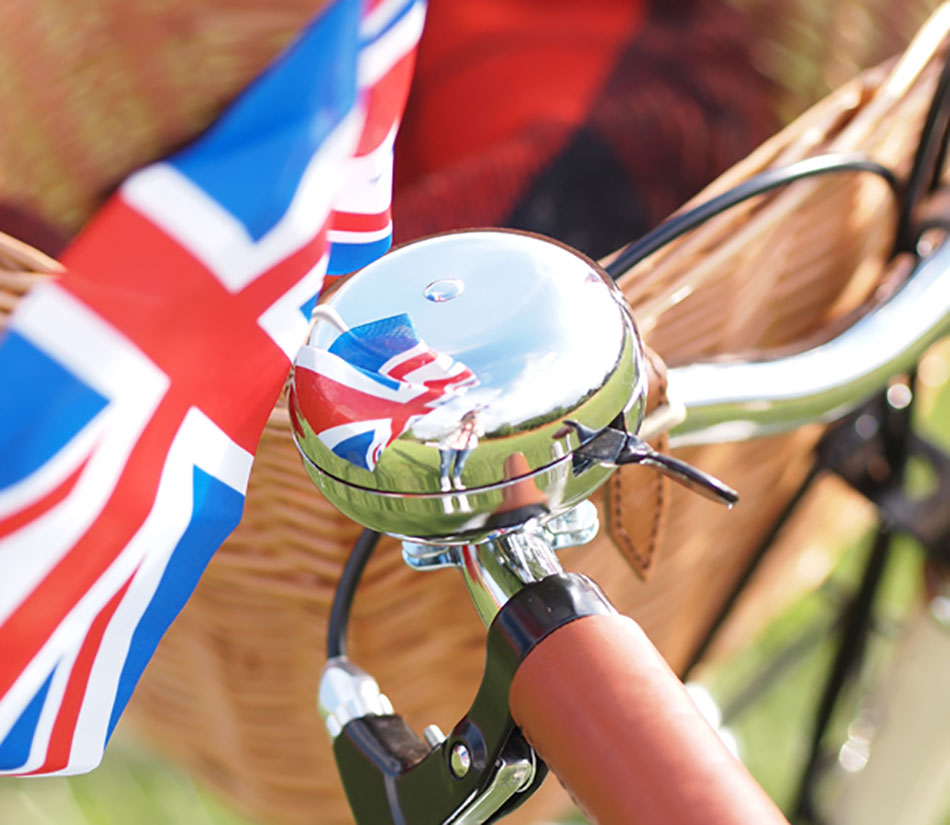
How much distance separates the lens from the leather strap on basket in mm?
375

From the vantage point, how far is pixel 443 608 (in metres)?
0.45

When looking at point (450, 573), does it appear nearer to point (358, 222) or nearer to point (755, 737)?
point (358, 222)

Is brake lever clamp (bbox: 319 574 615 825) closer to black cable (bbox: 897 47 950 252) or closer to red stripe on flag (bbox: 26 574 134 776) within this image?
red stripe on flag (bbox: 26 574 134 776)

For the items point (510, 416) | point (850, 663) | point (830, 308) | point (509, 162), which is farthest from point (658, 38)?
point (510, 416)

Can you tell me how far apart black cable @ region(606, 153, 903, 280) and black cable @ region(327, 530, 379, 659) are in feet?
0.44

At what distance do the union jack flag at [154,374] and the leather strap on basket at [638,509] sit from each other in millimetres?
150

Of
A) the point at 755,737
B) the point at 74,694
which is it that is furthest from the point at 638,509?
the point at 755,737

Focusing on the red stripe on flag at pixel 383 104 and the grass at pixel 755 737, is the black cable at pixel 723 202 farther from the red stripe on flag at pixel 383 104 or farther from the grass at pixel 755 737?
the grass at pixel 755 737

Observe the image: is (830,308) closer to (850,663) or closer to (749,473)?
(749,473)

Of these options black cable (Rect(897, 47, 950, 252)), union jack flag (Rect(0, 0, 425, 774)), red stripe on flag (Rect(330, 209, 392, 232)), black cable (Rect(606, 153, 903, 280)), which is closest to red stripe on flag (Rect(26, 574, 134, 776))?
union jack flag (Rect(0, 0, 425, 774))

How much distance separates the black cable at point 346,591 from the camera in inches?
15.0

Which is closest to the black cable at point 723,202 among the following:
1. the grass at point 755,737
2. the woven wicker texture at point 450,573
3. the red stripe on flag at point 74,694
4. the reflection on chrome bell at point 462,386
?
the woven wicker texture at point 450,573

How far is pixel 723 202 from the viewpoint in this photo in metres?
0.41

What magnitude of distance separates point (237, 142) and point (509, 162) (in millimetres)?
493
